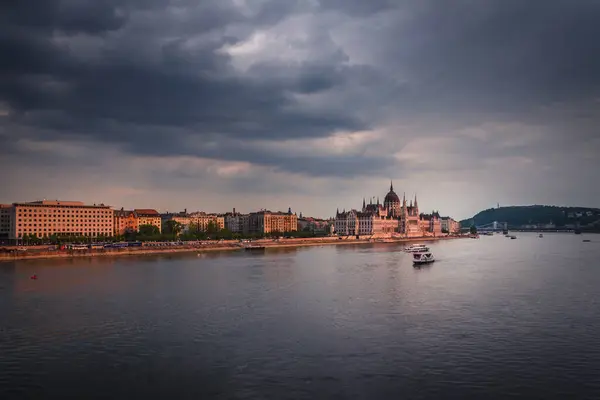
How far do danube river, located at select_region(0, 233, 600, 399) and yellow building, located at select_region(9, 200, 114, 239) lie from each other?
84408mm

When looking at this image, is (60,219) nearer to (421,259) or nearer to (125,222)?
(125,222)

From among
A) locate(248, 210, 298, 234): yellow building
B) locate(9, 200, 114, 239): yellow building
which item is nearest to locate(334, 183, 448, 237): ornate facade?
locate(248, 210, 298, 234): yellow building

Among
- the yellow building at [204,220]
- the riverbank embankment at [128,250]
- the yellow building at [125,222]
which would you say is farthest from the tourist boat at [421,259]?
the yellow building at [204,220]

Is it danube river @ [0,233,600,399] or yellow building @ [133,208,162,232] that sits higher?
yellow building @ [133,208,162,232]

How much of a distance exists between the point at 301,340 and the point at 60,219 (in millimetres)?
115807

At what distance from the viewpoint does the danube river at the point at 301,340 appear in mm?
17797

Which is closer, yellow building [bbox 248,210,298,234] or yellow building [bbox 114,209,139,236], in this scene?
yellow building [bbox 114,209,139,236]

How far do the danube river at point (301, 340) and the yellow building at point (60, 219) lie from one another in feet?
277

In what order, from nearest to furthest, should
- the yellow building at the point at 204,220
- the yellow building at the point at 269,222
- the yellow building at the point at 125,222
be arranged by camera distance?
the yellow building at the point at 125,222 < the yellow building at the point at 204,220 < the yellow building at the point at 269,222

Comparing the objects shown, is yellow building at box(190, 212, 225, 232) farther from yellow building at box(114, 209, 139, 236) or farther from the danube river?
the danube river

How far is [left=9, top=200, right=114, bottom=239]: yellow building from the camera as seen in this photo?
119 m

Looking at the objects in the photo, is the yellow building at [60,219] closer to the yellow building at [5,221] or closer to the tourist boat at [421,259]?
the yellow building at [5,221]

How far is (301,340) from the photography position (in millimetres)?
23688

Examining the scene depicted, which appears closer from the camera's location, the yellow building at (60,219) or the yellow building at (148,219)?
the yellow building at (60,219)
